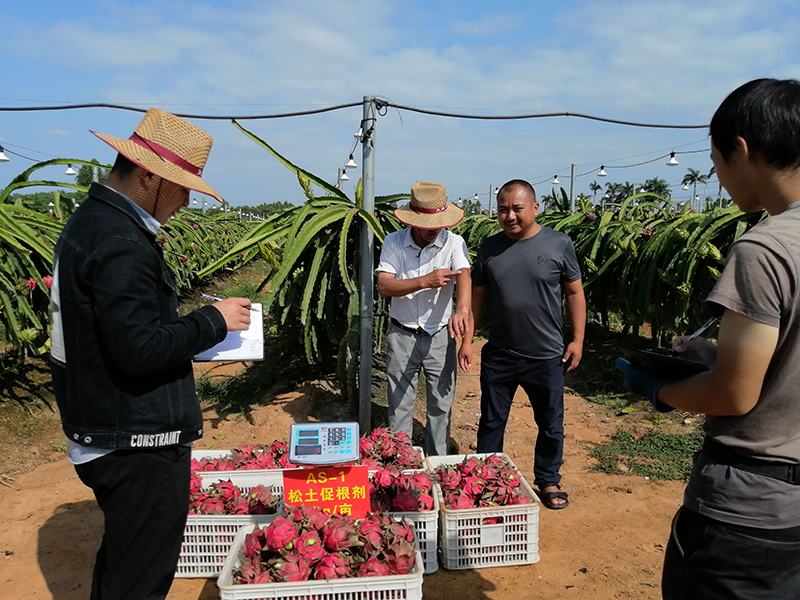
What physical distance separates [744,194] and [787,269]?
0.23m

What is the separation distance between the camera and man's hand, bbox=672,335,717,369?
4.71 ft

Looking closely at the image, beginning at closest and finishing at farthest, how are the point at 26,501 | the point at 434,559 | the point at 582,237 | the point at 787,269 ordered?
the point at 787,269, the point at 434,559, the point at 26,501, the point at 582,237

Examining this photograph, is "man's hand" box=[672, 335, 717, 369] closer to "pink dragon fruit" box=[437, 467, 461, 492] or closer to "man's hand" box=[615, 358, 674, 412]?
"man's hand" box=[615, 358, 674, 412]

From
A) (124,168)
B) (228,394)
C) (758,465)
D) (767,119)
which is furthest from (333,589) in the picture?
(228,394)

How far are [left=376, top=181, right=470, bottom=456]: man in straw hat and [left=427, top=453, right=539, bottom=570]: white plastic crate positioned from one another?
792mm

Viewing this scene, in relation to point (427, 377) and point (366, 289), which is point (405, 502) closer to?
point (427, 377)

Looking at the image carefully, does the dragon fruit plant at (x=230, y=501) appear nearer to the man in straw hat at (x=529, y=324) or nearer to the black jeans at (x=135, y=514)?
the black jeans at (x=135, y=514)

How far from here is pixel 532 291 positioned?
10.6 feet

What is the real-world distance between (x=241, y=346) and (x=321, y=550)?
0.79 meters

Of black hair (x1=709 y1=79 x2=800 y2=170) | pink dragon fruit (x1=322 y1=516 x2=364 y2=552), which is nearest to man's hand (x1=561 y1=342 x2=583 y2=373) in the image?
pink dragon fruit (x1=322 y1=516 x2=364 y2=552)

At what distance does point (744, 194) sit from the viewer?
1292mm

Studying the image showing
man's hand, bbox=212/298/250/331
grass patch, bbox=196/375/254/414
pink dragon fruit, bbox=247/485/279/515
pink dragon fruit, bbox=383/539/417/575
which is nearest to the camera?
man's hand, bbox=212/298/250/331

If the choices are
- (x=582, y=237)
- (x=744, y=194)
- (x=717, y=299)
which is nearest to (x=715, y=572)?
(x=717, y=299)

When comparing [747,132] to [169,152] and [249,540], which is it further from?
[249,540]
